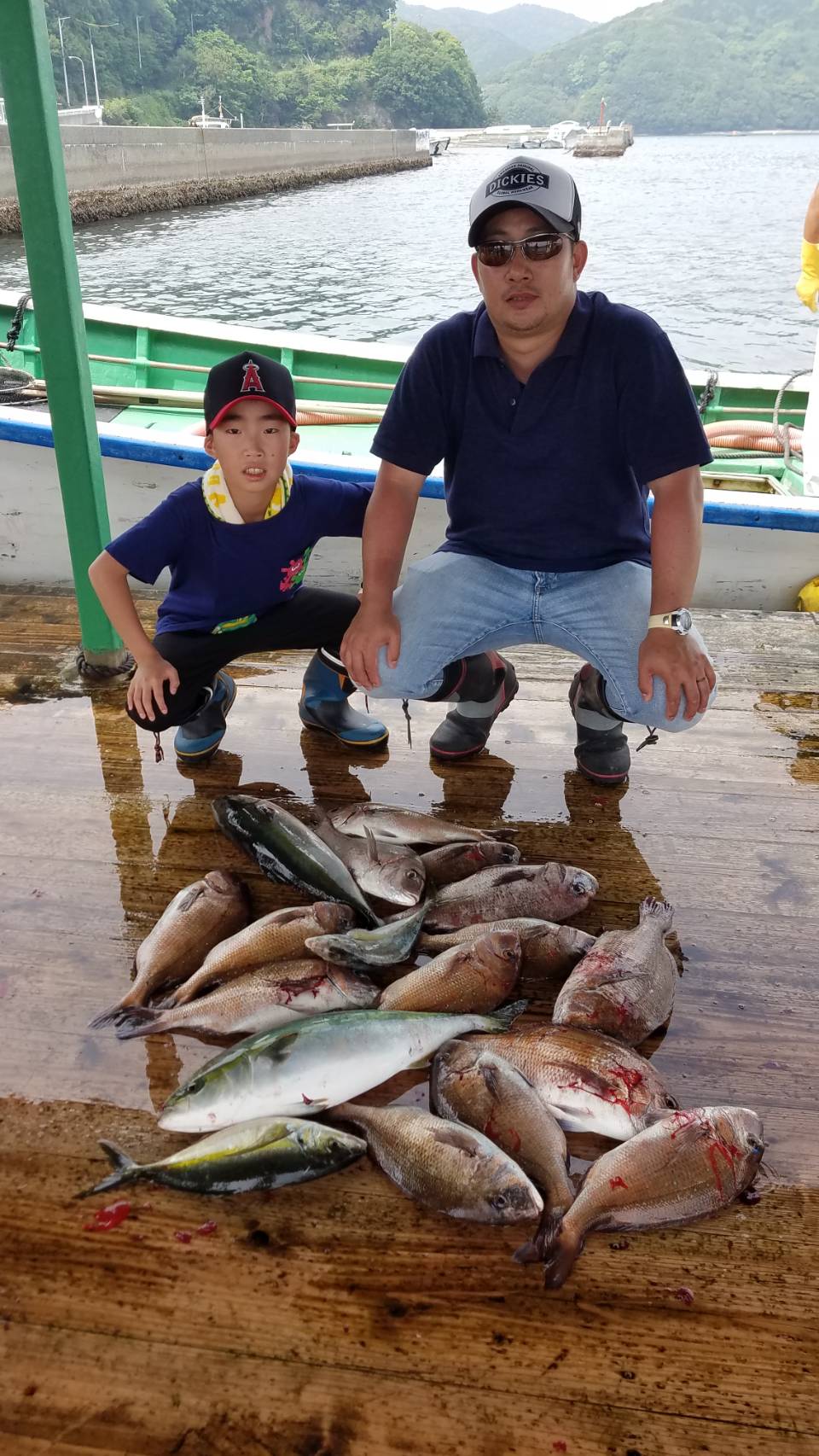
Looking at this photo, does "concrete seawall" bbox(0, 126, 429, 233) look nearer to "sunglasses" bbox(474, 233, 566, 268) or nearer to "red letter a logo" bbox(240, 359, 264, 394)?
"red letter a logo" bbox(240, 359, 264, 394)

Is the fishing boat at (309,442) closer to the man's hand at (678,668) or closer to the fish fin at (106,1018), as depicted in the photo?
the man's hand at (678,668)

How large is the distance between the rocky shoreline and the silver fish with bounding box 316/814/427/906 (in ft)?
95.1

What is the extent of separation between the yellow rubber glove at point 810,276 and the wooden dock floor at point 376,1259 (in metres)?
4.18

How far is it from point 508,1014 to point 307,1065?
45cm

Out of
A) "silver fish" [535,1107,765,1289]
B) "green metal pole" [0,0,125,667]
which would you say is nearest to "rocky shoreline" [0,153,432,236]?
"green metal pole" [0,0,125,667]

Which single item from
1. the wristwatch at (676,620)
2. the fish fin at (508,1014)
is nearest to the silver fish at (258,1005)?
the fish fin at (508,1014)

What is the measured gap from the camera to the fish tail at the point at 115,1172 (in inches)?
63.0

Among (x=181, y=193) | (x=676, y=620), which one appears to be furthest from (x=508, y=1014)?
(x=181, y=193)

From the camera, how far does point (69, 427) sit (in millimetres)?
3053

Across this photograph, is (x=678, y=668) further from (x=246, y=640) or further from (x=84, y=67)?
(x=84, y=67)

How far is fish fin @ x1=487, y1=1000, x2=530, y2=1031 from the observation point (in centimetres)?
191

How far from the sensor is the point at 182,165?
43.1m

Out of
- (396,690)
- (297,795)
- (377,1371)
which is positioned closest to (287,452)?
(396,690)

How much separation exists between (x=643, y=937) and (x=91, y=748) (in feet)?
5.94
